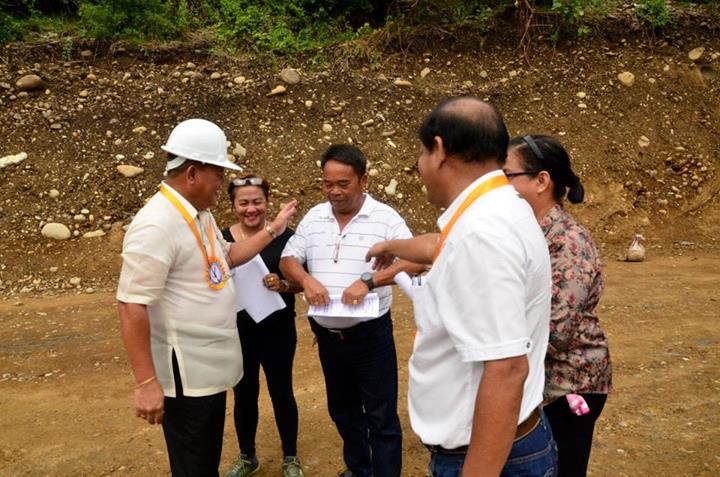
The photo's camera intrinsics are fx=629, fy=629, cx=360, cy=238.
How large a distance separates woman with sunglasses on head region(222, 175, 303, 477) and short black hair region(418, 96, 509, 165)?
6.25ft

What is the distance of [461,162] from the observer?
1.75 m

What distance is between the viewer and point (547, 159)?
2436mm

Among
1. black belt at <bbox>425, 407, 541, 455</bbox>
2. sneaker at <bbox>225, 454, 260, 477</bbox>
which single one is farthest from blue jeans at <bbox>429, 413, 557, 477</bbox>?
sneaker at <bbox>225, 454, 260, 477</bbox>

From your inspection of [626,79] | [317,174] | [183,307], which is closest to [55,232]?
[317,174]

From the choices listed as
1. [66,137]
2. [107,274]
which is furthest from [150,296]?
[66,137]

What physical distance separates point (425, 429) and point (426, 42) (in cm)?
929

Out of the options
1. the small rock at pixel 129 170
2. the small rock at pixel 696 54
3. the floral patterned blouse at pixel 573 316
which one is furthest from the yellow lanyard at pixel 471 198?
the small rock at pixel 696 54

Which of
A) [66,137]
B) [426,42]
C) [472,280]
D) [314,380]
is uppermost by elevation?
[472,280]

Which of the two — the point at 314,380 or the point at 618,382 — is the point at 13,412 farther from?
the point at 618,382

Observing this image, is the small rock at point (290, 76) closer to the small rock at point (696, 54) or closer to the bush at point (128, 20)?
the bush at point (128, 20)

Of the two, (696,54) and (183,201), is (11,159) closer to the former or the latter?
(183,201)

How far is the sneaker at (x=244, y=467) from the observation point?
3.65 meters

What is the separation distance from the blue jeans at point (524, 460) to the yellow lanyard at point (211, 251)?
128 cm

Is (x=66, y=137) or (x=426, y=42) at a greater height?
(x=426, y=42)
